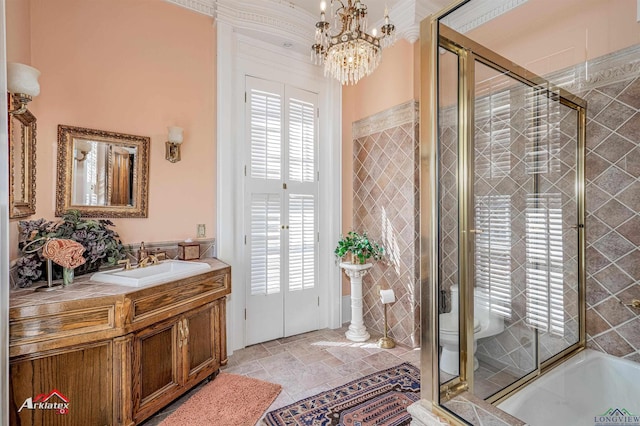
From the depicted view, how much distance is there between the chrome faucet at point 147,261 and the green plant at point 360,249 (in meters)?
1.67

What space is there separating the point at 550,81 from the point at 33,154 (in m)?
3.39

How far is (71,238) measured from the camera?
1922 millimetres

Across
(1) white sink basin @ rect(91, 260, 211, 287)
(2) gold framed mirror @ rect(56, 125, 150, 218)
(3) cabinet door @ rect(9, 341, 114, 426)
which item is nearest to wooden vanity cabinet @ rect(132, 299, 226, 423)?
(3) cabinet door @ rect(9, 341, 114, 426)

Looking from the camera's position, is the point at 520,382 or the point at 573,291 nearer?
the point at 520,382

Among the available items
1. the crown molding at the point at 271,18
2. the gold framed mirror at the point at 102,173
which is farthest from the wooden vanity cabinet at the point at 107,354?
the crown molding at the point at 271,18

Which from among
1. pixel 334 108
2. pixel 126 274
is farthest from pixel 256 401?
pixel 334 108

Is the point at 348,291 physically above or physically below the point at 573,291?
below

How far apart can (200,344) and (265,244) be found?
1.10 metres

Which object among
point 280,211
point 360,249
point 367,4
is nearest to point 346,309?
point 360,249

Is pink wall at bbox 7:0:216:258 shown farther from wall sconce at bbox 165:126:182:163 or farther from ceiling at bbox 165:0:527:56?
ceiling at bbox 165:0:527:56

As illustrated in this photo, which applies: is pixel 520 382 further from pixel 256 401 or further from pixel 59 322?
pixel 59 322

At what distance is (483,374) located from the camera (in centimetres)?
167

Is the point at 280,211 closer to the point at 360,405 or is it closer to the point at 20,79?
the point at 360,405

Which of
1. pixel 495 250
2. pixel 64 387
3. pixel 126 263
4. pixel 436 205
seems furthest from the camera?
pixel 126 263
